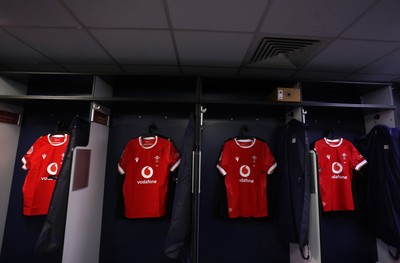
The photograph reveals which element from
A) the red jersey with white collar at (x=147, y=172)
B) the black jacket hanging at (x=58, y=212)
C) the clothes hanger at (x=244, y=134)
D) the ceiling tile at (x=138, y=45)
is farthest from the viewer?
the clothes hanger at (x=244, y=134)

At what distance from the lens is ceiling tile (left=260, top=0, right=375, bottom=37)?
109cm

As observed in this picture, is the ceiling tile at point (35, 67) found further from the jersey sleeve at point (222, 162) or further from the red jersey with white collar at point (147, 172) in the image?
the jersey sleeve at point (222, 162)

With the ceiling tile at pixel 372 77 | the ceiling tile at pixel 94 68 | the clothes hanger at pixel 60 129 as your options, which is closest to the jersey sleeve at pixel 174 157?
the ceiling tile at pixel 94 68

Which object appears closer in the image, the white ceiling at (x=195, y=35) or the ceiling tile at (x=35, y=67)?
the white ceiling at (x=195, y=35)

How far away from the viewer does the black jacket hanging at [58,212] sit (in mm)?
1271

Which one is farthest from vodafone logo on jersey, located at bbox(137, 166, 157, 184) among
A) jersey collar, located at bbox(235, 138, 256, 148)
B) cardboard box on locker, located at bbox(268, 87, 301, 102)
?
cardboard box on locker, located at bbox(268, 87, 301, 102)

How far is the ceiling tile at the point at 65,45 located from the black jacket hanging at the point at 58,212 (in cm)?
63

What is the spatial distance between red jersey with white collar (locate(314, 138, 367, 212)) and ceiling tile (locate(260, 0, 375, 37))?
112 cm

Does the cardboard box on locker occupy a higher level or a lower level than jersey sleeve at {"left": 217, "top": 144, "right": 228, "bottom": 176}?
higher

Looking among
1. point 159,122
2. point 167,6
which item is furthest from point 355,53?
point 159,122

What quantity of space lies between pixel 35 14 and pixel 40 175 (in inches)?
53.4

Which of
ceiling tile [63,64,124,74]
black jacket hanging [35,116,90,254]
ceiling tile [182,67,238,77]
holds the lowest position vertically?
black jacket hanging [35,116,90,254]

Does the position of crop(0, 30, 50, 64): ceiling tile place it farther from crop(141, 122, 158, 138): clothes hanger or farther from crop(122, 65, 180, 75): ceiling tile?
crop(141, 122, 158, 138): clothes hanger

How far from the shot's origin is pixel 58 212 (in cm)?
132
